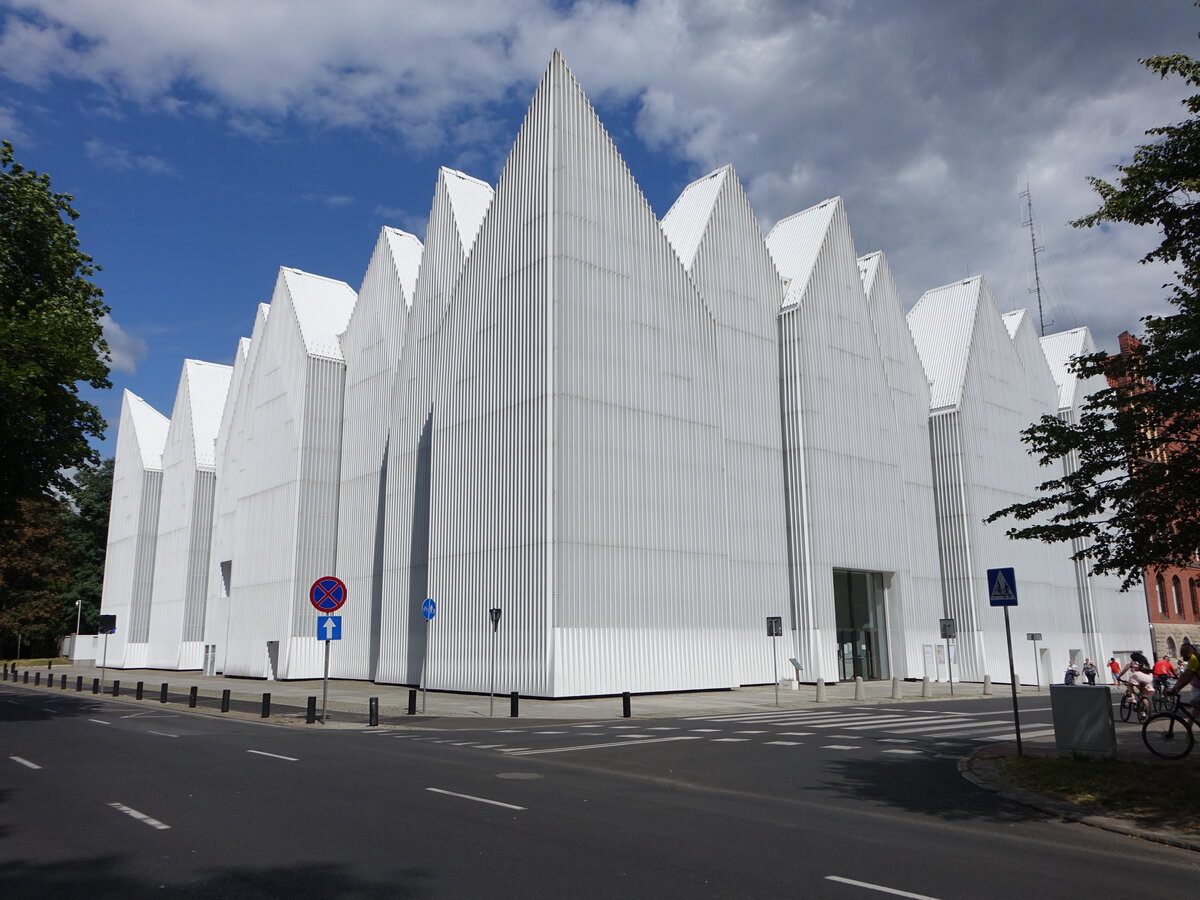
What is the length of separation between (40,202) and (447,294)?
1725 centimetres

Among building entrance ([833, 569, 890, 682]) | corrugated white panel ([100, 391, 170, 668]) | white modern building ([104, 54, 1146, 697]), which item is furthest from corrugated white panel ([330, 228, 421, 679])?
corrugated white panel ([100, 391, 170, 668])

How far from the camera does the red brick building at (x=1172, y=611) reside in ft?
222

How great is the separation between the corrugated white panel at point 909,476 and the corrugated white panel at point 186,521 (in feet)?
147

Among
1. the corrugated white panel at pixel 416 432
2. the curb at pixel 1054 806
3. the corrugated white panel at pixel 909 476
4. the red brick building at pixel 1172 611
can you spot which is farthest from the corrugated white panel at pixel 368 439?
the red brick building at pixel 1172 611

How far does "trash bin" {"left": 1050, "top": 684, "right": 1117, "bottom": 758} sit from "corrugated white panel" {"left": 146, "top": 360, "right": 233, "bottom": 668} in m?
58.2

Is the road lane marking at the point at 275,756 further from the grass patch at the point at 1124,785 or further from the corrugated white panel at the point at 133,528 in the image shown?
the corrugated white panel at the point at 133,528

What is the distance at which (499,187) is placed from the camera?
3456cm

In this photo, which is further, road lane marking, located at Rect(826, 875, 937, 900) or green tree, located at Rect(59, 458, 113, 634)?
green tree, located at Rect(59, 458, 113, 634)

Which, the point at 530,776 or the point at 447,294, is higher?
the point at 447,294

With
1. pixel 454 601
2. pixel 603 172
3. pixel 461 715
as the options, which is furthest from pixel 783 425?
pixel 461 715

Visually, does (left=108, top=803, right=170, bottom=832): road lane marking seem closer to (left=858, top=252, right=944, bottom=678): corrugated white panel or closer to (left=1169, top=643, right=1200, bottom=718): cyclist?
(left=1169, top=643, right=1200, bottom=718): cyclist

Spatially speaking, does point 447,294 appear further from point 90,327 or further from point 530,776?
point 530,776

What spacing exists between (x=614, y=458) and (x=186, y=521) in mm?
42587

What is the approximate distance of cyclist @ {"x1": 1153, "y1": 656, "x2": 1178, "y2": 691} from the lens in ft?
64.9
